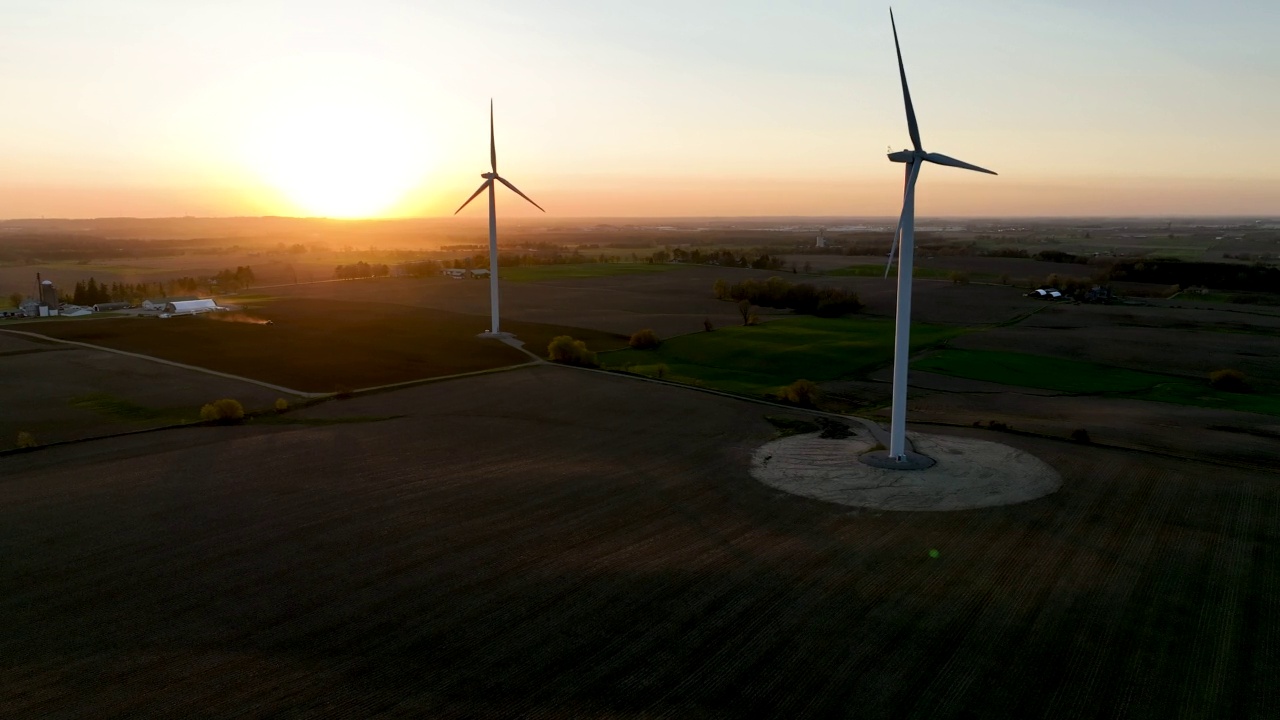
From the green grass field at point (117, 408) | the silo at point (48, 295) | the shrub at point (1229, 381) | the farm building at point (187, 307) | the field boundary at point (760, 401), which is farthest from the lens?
the silo at point (48, 295)

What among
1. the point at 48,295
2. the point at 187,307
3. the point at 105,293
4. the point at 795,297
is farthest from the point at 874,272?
the point at 48,295

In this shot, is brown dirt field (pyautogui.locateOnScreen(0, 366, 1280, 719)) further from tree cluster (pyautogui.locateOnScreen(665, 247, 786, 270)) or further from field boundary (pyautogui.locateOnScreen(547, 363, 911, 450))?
tree cluster (pyautogui.locateOnScreen(665, 247, 786, 270))

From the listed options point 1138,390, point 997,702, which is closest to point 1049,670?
point 997,702

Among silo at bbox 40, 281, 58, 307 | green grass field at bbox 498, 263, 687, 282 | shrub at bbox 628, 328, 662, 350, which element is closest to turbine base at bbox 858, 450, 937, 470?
shrub at bbox 628, 328, 662, 350

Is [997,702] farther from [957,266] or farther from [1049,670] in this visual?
[957,266]

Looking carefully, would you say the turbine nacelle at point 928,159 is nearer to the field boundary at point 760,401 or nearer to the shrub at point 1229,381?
the field boundary at point 760,401

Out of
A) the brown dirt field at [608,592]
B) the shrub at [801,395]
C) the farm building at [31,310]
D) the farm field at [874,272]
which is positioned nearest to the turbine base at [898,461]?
the brown dirt field at [608,592]

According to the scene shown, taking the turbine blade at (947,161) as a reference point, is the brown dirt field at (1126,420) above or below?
below
